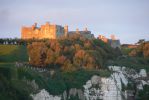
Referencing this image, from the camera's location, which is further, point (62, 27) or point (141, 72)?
point (62, 27)

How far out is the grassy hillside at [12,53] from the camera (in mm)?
75188

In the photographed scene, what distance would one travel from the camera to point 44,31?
103750 mm

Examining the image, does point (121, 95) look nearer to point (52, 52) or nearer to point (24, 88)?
point (52, 52)

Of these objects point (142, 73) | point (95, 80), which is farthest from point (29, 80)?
point (142, 73)

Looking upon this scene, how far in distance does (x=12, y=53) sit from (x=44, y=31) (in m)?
25.1

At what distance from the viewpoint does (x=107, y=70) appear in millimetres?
72125

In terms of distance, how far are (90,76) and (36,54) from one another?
662 centimetres

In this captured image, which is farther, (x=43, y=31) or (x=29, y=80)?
(x=43, y=31)

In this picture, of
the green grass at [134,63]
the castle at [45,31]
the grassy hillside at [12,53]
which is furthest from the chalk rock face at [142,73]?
the castle at [45,31]

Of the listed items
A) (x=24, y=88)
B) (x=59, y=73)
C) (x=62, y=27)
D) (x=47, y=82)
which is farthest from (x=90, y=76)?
(x=62, y=27)

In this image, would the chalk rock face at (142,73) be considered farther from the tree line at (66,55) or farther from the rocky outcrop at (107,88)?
the tree line at (66,55)

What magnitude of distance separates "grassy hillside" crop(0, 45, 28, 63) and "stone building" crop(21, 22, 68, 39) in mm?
18153

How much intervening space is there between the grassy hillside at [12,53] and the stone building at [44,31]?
18.2m

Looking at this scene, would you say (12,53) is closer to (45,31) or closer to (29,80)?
(29,80)
